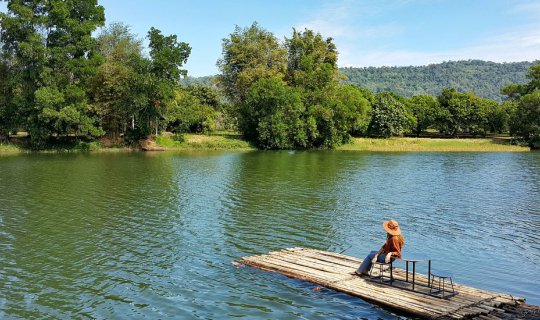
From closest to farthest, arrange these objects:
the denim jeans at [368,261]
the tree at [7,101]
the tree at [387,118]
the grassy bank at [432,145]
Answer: the denim jeans at [368,261] → the tree at [7,101] → the grassy bank at [432,145] → the tree at [387,118]

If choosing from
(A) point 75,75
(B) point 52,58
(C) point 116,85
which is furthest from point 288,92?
(B) point 52,58

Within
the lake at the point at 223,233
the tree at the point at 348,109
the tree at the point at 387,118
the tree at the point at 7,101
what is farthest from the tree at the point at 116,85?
the tree at the point at 387,118

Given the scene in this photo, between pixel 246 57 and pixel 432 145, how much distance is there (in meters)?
40.9

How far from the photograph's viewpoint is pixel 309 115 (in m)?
88.2

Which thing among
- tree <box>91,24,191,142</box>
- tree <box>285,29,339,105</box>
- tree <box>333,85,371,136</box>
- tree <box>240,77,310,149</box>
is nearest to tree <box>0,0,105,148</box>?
tree <box>91,24,191,142</box>

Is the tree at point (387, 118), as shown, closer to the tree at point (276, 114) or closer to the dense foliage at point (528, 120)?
the tree at point (276, 114)

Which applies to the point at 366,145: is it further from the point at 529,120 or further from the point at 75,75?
the point at 75,75

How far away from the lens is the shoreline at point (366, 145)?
8012 centimetres

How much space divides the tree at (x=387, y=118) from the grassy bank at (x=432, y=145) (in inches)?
118

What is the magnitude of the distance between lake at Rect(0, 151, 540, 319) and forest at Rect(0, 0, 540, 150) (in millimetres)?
24464

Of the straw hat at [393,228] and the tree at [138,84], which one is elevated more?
the tree at [138,84]

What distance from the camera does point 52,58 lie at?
71500 mm

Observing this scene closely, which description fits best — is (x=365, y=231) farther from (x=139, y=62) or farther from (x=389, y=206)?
(x=139, y=62)

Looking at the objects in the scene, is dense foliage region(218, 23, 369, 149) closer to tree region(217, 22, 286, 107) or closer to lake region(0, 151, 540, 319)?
tree region(217, 22, 286, 107)
